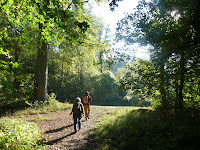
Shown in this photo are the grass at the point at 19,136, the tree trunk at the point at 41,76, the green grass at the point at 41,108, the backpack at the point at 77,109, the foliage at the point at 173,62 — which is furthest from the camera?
the tree trunk at the point at 41,76

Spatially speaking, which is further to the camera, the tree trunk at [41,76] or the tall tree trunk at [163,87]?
the tree trunk at [41,76]

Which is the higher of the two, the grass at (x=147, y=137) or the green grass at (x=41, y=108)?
the green grass at (x=41, y=108)

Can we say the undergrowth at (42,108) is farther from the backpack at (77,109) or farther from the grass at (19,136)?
the backpack at (77,109)

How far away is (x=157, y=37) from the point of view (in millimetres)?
6922

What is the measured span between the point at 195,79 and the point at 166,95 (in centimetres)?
139

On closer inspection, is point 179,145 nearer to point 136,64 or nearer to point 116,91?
point 136,64

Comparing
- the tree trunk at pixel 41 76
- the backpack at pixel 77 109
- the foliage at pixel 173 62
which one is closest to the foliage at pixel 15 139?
the backpack at pixel 77 109

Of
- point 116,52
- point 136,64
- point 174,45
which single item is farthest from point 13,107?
point 174,45

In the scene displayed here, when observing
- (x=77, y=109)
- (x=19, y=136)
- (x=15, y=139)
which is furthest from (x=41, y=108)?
(x=15, y=139)

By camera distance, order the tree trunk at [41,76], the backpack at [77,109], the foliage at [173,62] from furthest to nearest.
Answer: the tree trunk at [41,76] → the backpack at [77,109] → the foliage at [173,62]

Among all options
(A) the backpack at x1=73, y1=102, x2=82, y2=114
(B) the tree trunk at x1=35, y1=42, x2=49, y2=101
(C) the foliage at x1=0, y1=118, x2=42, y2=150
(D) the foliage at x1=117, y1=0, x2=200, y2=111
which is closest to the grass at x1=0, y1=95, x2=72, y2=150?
(C) the foliage at x1=0, y1=118, x2=42, y2=150

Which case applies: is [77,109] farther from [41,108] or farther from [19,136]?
[41,108]

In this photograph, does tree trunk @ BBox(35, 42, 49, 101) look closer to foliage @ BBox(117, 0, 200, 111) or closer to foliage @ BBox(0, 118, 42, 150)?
foliage @ BBox(0, 118, 42, 150)

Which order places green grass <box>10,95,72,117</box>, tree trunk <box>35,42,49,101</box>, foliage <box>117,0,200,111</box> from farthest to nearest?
tree trunk <box>35,42,49,101</box>
green grass <box>10,95,72,117</box>
foliage <box>117,0,200,111</box>
